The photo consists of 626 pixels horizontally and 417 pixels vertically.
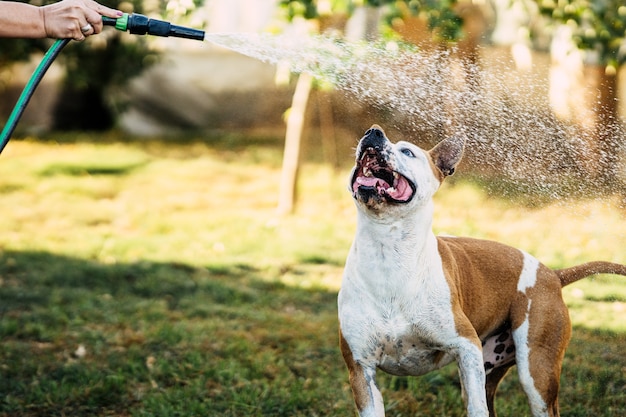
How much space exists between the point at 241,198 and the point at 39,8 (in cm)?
611

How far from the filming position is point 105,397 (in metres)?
4.51

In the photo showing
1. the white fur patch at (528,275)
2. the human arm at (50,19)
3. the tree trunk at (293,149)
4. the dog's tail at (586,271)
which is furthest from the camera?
the tree trunk at (293,149)

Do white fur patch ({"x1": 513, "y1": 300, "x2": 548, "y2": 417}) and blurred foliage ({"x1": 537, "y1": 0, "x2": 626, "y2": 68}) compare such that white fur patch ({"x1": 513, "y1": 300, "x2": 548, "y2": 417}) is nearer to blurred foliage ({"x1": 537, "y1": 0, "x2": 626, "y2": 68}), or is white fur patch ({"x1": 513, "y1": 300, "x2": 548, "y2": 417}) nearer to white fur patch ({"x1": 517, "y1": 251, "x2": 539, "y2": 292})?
white fur patch ({"x1": 517, "y1": 251, "x2": 539, "y2": 292})

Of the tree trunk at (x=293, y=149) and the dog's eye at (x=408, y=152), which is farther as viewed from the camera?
the tree trunk at (x=293, y=149)

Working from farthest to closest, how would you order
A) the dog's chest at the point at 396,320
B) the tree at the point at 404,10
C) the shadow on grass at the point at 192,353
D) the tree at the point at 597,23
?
1. the tree at the point at 597,23
2. the tree at the point at 404,10
3. the shadow on grass at the point at 192,353
4. the dog's chest at the point at 396,320

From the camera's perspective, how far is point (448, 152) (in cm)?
355

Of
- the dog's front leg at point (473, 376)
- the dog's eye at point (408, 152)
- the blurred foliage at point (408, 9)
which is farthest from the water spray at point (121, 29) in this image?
the blurred foliage at point (408, 9)

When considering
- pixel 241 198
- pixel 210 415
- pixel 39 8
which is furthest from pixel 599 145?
pixel 241 198

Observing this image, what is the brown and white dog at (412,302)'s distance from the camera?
10.7 feet

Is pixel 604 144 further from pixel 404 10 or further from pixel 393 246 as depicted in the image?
pixel 404 10

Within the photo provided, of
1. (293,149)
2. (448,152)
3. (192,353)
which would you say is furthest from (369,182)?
(293,149)

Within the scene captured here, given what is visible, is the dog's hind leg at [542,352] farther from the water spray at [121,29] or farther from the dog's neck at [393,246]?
the water spray at [121,29]

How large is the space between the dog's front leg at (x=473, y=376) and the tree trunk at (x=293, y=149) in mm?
5363

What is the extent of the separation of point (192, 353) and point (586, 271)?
2407 millimetres
